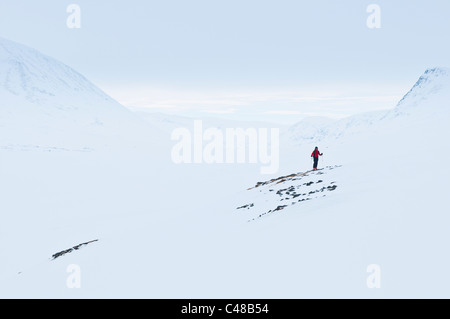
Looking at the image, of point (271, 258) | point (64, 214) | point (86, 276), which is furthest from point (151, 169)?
point (271, 258)

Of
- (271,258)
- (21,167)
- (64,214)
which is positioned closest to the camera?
(271,258)

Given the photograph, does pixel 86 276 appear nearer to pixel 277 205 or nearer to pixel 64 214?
pixel 277 205

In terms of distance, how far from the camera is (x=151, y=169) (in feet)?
166

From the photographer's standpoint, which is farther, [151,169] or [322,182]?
[151,169]

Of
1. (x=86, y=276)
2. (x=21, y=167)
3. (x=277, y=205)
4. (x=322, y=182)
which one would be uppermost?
(x=21, y=167)

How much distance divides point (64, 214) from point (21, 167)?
25068 millimetres

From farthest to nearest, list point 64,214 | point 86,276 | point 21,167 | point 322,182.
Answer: point 21,167
point 64,214
point 322,182
point 86,276

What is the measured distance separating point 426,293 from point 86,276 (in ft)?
29.0

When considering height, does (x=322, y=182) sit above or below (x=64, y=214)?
above

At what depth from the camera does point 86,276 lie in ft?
33.8
